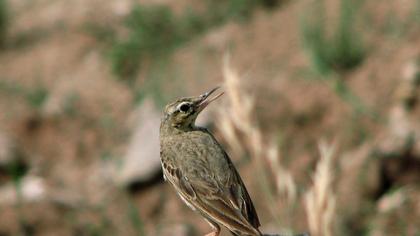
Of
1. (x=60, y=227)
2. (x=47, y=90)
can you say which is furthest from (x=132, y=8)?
(x=60, y=227)

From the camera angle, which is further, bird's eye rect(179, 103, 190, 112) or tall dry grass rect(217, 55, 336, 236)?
bird's eye rect(179, 103, 190, 112)

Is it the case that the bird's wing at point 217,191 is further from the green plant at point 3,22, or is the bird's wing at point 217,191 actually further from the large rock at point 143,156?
the green plant at point 3,22

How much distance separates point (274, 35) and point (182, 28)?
1.89 metres

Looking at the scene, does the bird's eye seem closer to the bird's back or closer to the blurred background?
the bird's back

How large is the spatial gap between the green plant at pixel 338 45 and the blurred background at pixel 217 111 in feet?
0.05

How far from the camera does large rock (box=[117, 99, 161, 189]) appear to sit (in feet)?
28.6

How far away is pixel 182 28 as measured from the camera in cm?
1163

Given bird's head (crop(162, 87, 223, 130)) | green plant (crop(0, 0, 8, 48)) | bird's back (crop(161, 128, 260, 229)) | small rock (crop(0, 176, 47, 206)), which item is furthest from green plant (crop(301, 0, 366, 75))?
green plant (crop(0, 0, 8, 48))

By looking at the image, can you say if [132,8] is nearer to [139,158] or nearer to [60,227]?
[139,158]

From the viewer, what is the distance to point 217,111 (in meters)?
6.85

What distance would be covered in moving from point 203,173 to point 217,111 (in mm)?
2615

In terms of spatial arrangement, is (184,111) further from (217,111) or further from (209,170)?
A: (217,111)

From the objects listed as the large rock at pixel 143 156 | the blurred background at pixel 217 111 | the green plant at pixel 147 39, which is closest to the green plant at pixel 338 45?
the blurred background at pixel 217 111

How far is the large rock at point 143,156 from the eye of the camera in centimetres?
870
